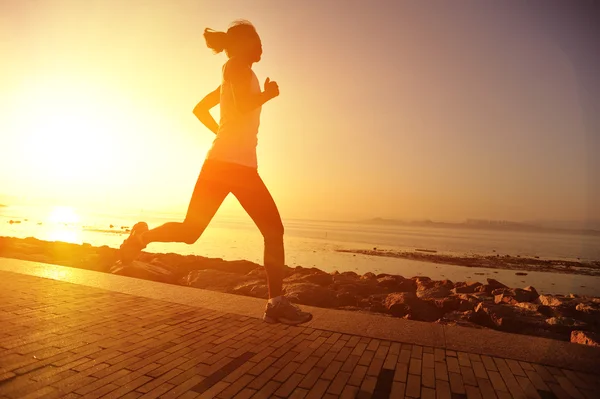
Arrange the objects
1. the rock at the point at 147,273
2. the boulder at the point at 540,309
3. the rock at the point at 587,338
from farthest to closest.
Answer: the rock at the point at 147,273, the boulder at the point at 540,309, the rock at the point at 587,338

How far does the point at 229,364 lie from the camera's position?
2873mm

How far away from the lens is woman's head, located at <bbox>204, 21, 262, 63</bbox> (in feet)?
11.8

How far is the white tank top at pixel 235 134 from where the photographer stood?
354 centimetres

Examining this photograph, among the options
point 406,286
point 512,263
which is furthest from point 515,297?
point 512,263

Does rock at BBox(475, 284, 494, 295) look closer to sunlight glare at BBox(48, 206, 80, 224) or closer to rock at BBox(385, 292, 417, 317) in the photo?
rock at BBox(385, 292, 417, 317)

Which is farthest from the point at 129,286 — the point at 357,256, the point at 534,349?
the point at 357,256

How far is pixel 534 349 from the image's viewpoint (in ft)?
10.9

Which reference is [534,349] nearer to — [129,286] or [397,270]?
[129,286]

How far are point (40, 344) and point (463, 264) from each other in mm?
17993

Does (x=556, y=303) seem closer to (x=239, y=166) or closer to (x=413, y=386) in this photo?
(x=413, y=386)

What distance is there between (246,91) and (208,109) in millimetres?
659

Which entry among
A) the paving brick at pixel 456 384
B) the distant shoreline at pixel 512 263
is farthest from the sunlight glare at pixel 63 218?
the paving brick at pixel 456 384

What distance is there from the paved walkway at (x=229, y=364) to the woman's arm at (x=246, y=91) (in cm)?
205

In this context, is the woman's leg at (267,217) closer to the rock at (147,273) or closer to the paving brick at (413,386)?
the paving brick at (413,386)
